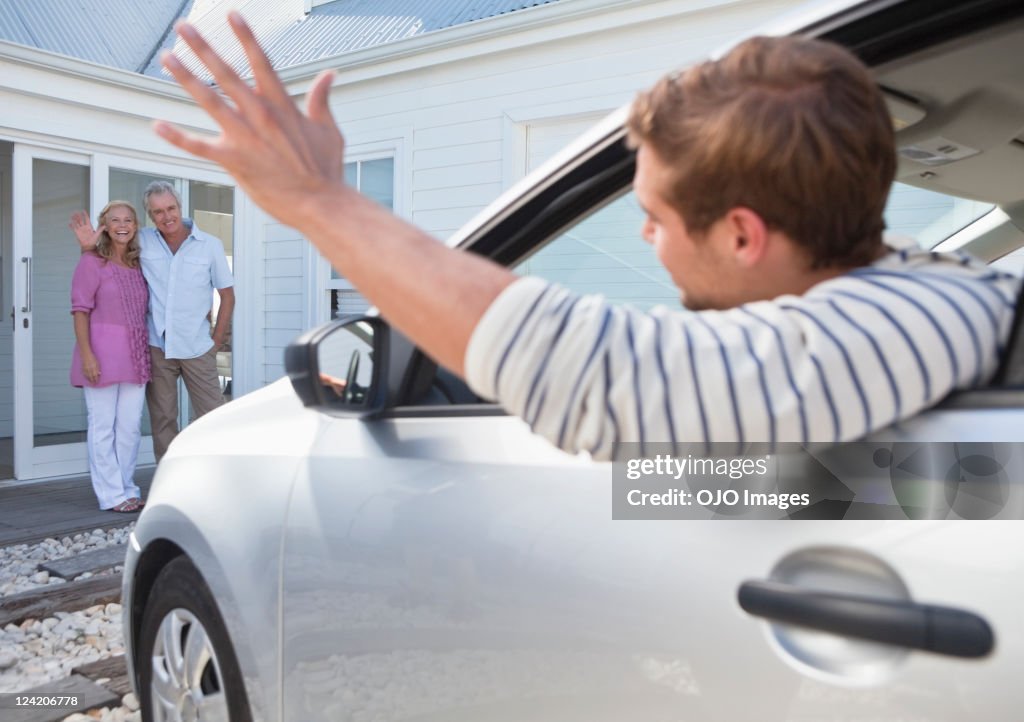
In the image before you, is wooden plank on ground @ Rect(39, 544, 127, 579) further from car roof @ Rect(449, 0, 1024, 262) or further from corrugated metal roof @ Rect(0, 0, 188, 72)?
corrugated metal roof @ Rect(0, 0, 188, 72)

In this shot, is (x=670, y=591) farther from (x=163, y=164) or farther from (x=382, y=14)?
(x=382, y=14)

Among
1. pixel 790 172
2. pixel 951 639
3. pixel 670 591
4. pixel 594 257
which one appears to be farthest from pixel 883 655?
pixel 594 257

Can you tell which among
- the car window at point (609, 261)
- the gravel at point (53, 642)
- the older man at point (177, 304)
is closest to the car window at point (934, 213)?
the car window at point (609, 261)

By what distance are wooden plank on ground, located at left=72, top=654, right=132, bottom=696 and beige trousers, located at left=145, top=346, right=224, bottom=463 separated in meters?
2.79

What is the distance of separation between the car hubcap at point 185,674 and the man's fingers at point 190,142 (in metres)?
1.32

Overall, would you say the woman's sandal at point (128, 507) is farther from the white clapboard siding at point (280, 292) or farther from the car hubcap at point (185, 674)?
the car hubcap at point (185, 674)

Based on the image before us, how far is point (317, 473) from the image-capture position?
1.68 m

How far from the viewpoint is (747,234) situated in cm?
99

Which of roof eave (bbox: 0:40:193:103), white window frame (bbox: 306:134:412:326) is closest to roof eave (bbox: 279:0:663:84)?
white window frame (bbox: 306:134:412:326)

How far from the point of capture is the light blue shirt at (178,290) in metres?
5.95

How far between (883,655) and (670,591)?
0.25 metres

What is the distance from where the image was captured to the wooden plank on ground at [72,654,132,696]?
3.31 m

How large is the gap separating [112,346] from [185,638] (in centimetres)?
410

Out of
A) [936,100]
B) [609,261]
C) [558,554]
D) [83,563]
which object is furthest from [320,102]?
[83,563]
